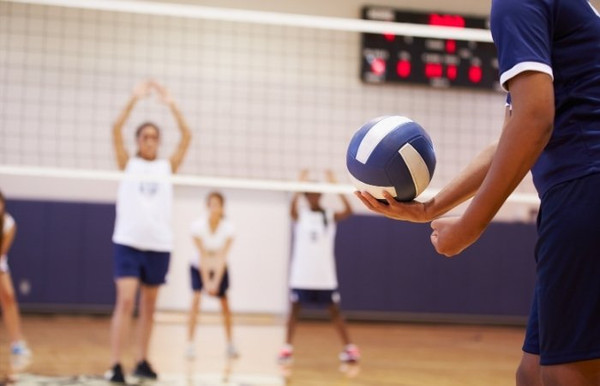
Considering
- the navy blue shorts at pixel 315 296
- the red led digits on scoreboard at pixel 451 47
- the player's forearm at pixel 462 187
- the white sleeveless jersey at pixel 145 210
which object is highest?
the red led digits on scoreboard at pixel 451 47

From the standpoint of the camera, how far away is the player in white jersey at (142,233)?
5.54 metres

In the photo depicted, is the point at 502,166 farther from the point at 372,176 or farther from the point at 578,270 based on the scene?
the point at 372,176

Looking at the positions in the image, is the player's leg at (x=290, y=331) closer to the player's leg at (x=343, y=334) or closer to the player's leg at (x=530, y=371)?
the player's leg at (x=343, y=334)

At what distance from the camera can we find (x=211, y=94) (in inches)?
411

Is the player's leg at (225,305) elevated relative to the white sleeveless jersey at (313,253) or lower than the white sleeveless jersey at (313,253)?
lower

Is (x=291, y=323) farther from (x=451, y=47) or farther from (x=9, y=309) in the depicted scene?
(x=451, y=47)

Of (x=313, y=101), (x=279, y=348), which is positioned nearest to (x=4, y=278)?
(x=279, y=348)

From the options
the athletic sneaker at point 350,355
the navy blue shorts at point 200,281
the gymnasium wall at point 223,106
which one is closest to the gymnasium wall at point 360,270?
the gymnasium wall at point 223,106

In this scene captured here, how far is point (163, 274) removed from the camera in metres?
5.71

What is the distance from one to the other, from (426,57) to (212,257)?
3.96 meters

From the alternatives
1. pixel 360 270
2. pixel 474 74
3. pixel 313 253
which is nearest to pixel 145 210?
pixel 313 253

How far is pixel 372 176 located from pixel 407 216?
153 mm

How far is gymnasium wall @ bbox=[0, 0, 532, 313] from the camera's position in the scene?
9.94m

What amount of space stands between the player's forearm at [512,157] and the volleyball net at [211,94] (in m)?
8.28
